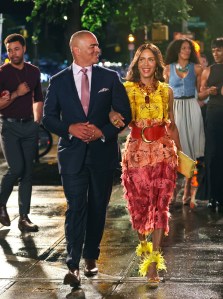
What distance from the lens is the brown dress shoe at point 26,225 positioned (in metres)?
10.5

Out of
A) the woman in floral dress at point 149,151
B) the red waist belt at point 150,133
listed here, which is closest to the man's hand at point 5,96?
the woman in floral dress at point 149,151

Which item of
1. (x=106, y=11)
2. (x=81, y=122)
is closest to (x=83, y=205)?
(x=81, y=122)

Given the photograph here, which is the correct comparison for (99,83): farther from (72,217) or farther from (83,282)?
(83,282)

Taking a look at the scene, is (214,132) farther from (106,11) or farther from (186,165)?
(106,11)

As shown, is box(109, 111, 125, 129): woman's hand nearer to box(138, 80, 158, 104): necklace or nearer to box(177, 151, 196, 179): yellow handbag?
box(138, 80, 158, 104): necklace

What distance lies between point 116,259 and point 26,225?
184cm

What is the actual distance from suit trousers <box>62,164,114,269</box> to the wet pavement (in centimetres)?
30

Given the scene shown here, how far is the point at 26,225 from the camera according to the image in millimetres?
10547

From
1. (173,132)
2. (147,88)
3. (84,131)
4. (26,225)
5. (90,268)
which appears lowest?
Answer: (26,225)

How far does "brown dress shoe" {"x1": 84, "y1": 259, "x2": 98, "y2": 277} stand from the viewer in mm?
8359

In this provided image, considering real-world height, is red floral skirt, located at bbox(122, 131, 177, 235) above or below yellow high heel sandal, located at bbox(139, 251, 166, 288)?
above

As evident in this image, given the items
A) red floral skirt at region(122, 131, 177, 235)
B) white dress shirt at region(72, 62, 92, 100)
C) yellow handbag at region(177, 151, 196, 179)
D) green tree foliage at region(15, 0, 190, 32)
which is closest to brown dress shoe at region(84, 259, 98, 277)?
red floral skirt at region(122, 131, 177, 235)

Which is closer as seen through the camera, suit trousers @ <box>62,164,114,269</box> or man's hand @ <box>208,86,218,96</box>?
suit trousers @ <box>62,164,114,269</box>

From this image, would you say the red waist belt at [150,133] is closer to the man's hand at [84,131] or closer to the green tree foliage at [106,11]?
the man's hand at [84,131]
